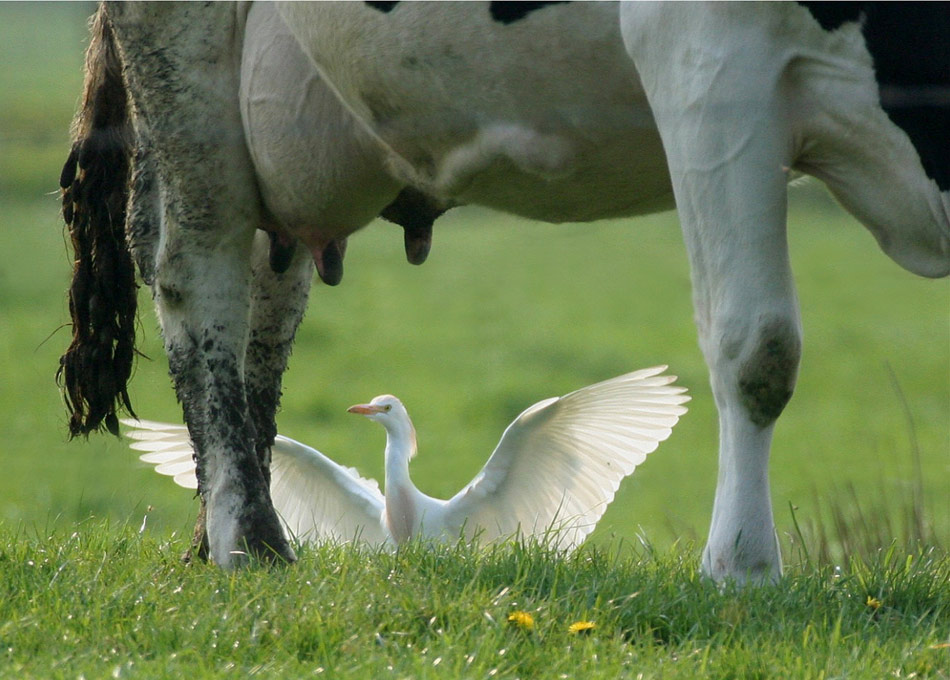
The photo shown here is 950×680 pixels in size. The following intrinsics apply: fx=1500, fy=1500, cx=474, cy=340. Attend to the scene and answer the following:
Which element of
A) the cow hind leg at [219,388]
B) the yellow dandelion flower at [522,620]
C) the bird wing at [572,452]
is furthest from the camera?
the bird wing at [572,452]

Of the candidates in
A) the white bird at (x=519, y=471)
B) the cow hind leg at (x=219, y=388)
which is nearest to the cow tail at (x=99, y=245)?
the white bird at (x=519, y=471)

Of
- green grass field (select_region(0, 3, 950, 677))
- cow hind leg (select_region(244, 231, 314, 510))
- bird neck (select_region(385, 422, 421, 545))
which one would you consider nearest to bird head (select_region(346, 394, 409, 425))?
bird neck (select_region(385, 422, 421, 545))

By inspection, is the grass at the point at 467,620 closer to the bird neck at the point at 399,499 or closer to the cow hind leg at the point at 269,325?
the cow hind leg at the point at 269,325

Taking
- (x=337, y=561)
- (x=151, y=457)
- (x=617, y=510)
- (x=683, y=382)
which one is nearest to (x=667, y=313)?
(x=683, y=382)

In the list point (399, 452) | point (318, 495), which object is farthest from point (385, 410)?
point (318, 495)

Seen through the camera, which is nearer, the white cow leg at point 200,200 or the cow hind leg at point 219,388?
the cow hind leg at point 219,388

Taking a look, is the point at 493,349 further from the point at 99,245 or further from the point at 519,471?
the point at 99,245

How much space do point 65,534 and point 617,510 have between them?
8.33m

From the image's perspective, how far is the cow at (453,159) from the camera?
127 inches

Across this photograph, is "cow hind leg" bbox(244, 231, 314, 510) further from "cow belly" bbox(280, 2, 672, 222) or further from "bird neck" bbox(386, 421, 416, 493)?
"bird neck" bbox(386, 421, 416, 493)

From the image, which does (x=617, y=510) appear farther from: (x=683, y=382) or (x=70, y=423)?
(x=70, y=423)

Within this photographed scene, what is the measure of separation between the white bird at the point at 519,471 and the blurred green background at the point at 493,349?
229 cm

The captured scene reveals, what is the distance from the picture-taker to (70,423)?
17.1 ft

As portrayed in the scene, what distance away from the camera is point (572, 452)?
230 inches
